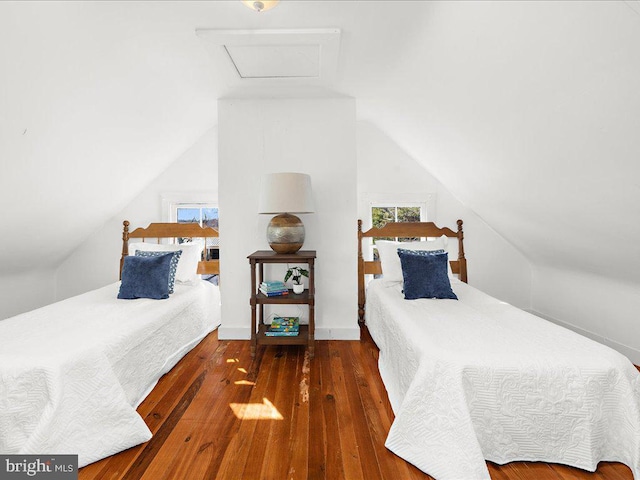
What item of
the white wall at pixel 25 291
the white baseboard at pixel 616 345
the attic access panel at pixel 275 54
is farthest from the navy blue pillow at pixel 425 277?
the white wall at pixel 25 291

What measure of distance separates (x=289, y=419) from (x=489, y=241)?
2.96 metres

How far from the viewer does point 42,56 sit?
158 centimetres

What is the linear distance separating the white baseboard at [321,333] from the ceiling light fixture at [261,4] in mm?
2393

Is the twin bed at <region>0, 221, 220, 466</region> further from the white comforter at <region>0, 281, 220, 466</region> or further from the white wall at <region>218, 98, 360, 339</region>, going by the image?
the white wall at <region>218, 98, 360, 339</region>

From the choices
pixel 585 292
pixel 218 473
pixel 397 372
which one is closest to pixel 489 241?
pixel 585 292

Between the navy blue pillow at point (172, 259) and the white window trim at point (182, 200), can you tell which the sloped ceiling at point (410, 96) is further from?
the navy blue pillow at point (172, 259)

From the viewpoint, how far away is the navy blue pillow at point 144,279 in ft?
8.02

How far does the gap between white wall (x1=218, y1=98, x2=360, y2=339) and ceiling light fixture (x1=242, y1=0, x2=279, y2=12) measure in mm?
1189

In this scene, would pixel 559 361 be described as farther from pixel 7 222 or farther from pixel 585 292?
pixel 7 222

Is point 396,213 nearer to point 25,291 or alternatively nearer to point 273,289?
point 273,289

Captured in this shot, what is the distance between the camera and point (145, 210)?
3.54 metres

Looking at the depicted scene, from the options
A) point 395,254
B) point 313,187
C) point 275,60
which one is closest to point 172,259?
point 313,187

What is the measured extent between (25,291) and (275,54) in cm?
352

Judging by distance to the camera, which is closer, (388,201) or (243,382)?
(243,382)
